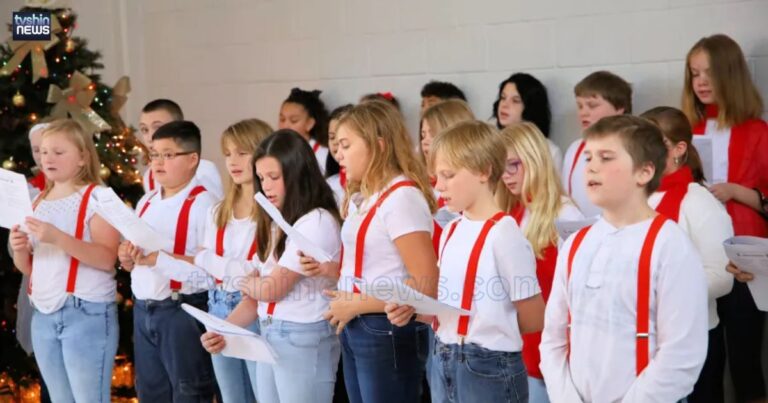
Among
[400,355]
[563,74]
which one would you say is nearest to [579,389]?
[400,355]

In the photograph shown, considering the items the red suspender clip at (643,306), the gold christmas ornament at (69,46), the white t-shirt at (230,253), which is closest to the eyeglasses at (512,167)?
the white t-shirt at (230,253)

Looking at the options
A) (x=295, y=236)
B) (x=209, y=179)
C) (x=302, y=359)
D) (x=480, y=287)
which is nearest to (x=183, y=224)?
(x=209, y=179)

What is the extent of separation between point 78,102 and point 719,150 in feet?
10.2

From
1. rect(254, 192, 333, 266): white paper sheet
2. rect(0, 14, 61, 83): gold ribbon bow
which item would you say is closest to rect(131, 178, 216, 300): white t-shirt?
rect(254, 192, 333, 266): white paper sheet

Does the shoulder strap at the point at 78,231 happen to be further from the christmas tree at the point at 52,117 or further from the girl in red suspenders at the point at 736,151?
the girl in red suspenders at the point at 736,151

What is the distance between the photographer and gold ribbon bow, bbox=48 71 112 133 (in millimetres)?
5066

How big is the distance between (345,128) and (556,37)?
7.12 feet

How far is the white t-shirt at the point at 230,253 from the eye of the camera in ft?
11.5

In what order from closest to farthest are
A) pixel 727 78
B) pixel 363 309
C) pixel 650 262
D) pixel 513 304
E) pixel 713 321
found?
pixel 650 262, pixel 513 304, pixel 363 309, pixel 713 321, pixel 727 78

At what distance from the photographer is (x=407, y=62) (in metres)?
5.71

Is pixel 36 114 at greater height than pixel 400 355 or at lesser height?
greater

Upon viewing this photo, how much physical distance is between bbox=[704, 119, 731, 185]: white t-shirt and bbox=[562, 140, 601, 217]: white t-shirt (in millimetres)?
516

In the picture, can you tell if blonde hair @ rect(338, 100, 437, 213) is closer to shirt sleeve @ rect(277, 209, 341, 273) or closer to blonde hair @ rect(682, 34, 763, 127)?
shirt sleeve @ rect(277, 209, 341, 273)

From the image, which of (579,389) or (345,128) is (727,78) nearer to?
(345,128)
